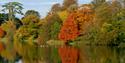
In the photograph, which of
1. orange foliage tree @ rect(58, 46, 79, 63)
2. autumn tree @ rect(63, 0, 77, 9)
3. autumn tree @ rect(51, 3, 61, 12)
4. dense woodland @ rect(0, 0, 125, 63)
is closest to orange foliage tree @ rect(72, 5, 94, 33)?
dense woodland @ rect(0, 0, 125, 63)

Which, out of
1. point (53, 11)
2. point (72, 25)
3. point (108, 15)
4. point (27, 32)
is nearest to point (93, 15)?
point (72, 25)

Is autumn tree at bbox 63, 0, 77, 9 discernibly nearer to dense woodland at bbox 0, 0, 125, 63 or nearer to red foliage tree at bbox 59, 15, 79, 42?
dense woodland at bbox 0, 0, 125, 63

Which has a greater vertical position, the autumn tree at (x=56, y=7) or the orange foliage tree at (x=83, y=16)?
the autumn tree at (x=56, y=7)

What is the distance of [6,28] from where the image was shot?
8706cm

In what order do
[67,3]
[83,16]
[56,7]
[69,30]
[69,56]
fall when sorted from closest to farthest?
[69,56]
[83,16]
[69,30]
[56,7]
[67,3]

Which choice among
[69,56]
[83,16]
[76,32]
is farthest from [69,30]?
[69,56]

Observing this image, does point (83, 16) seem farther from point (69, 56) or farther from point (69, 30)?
point (69, 56)

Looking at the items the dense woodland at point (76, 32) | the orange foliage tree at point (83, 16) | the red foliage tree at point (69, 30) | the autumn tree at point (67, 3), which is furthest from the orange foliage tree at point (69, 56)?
the autumn tree at point (67, 3)

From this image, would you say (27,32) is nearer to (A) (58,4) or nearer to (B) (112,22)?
(A) (58,4)

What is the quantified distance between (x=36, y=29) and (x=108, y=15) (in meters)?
23.6

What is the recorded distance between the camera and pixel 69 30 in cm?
6138

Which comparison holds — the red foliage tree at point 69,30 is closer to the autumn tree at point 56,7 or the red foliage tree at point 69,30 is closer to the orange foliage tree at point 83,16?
the orange foliage tree at point 83,16

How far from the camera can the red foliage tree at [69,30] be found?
6025 centimetres

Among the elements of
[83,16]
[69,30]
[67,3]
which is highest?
[67,3]
